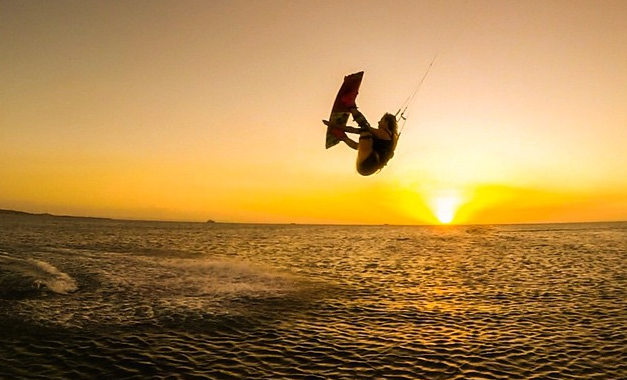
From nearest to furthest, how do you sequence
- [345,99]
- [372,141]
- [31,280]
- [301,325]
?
1. [372,141]
2. [345,99]
3. [301,325]
4. [31,280]

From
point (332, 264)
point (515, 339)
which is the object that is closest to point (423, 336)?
point (515, 339)

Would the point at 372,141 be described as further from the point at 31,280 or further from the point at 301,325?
the point at 31,280

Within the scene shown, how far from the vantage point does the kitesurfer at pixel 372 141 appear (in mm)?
19016

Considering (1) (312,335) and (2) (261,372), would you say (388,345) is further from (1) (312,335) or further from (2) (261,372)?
(2) (261,372)

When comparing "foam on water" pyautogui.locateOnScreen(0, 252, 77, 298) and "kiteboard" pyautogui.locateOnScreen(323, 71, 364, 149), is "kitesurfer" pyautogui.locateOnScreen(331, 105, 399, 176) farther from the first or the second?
"foam on water" pyautogui.locateOnScreen(0, 252, 77, 298)

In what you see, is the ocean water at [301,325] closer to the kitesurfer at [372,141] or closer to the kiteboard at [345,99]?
the kitesurfer at [372,141]

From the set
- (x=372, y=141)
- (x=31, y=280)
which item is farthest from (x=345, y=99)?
(x=31, y=280)

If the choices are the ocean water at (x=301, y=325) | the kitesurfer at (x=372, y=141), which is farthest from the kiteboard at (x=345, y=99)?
the ocean water at (x=301, y=325)

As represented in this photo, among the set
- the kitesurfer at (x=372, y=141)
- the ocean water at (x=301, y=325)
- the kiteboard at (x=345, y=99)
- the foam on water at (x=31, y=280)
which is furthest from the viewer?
the foam on water at (x=31, y=280)

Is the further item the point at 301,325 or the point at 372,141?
the point at 301,325

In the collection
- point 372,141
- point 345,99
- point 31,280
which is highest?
point 345,99

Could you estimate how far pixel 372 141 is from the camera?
62.5 feet

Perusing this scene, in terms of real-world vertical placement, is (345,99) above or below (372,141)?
above

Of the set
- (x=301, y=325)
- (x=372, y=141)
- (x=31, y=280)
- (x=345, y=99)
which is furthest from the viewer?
(x=31, y=280)
